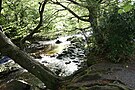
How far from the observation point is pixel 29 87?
12.1m

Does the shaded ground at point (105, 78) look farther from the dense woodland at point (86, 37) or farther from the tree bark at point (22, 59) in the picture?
the tree bark at point (22, 59)

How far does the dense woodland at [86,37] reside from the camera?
32.7ft

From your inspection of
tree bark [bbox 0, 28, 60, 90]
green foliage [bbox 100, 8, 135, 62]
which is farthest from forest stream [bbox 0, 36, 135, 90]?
tree bark [bbox 0, 28, 60, 90]

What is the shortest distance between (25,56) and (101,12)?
576 cm

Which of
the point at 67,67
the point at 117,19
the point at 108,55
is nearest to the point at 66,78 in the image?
the point at 108,55

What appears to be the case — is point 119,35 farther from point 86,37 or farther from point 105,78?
point 105,78

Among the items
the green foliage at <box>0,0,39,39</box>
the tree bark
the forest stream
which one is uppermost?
the green foliage at <box>0,0,39,39</box>

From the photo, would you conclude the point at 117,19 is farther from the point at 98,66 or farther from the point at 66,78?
the point at 66,78

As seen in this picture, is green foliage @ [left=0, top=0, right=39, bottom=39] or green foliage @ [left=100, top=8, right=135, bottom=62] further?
green foliage @ [left=0, top=0, right=39, bottom=39]

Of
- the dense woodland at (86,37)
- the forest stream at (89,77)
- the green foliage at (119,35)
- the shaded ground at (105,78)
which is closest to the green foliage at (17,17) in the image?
the dense woodland at (86,37)

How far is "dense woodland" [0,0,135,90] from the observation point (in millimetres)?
9977

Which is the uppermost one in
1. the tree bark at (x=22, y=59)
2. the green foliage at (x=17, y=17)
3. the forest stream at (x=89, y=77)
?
the green foliage at (x=17, y=17)

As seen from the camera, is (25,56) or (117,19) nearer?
(25,56)

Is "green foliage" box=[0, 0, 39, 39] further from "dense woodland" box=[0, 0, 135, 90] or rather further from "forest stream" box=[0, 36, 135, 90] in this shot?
"forest stream" box=[0, 36, 135, 90]
